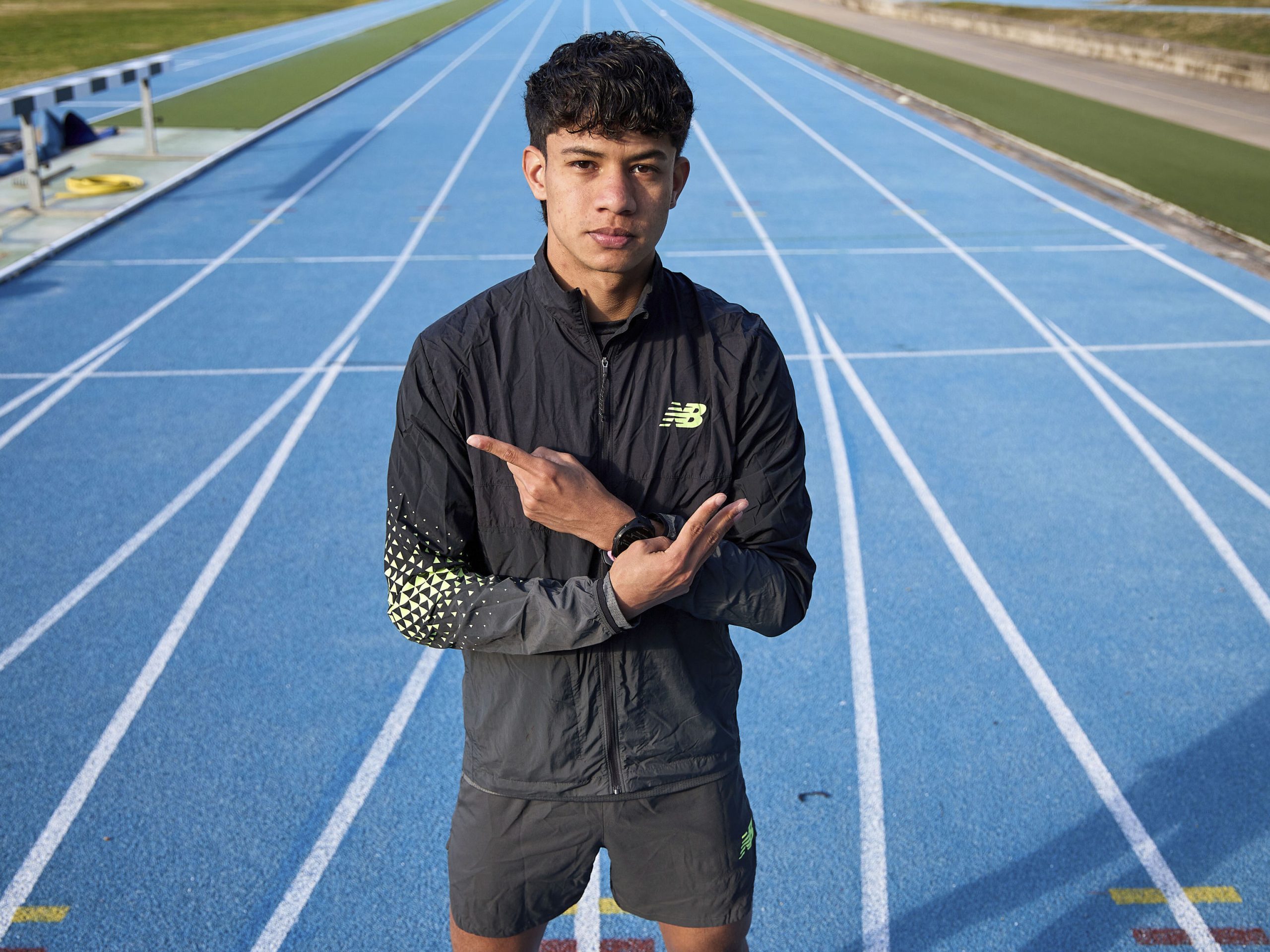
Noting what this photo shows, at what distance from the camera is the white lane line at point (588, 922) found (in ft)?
10.9

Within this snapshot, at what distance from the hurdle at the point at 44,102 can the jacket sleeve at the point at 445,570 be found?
10.6m

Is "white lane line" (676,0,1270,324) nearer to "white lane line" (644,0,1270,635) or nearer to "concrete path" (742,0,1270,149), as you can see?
"white lane line" (644,0,1270,635)

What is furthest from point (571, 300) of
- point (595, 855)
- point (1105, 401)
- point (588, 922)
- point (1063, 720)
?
point (1105, 401)

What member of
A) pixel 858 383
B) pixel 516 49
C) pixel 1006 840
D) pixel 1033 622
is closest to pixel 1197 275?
pixel 858 383

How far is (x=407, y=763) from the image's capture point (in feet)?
13.5

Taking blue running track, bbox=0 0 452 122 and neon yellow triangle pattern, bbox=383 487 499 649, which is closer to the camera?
neon yellow triangle pattern, bbox=383 487 499 649

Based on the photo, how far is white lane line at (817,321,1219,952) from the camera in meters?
3.47

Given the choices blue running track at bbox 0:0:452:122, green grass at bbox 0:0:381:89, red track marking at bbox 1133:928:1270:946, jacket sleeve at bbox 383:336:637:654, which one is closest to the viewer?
jacket sleeve at bbox 383:336:637:654

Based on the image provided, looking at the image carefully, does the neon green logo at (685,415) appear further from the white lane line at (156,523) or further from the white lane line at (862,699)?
the white lane line at (156,523)

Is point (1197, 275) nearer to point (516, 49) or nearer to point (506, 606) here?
point (506, 606)

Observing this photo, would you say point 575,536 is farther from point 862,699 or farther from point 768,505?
point 862,699

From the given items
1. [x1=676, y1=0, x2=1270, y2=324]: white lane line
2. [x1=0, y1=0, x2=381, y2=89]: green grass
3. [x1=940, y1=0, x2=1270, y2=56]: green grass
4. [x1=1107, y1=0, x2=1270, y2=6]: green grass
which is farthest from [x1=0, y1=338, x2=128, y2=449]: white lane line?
[x1=1107, y1=0, x2=1270, y2=6]: green grass

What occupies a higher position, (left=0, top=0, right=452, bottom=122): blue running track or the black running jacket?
the black running jacket

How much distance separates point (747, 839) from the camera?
2139mm
